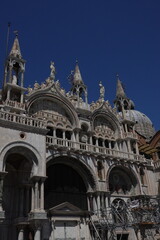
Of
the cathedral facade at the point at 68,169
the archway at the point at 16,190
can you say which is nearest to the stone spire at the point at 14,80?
the cathedral facade at the point at 68,169

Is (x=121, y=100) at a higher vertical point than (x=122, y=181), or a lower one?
higher

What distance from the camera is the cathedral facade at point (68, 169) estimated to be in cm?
1753

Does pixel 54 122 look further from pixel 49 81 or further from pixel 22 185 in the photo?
pixel 22 185

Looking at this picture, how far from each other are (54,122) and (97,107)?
6.63m

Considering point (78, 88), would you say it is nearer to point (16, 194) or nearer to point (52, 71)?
point (52, 71)

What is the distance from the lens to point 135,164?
2819cm

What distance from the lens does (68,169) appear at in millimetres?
23938

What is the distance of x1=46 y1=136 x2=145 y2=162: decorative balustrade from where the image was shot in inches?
898

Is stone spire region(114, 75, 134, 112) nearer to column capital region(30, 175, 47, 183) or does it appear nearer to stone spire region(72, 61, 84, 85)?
stone spire region(72, 61, 84, 85)

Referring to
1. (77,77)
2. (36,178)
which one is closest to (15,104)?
(36,178)

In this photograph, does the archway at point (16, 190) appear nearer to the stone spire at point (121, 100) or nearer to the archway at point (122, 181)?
the archway at point (122, 181)

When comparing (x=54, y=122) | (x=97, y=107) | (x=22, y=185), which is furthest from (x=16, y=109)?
(x=97, y=107)

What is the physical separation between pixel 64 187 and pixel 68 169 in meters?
1.79

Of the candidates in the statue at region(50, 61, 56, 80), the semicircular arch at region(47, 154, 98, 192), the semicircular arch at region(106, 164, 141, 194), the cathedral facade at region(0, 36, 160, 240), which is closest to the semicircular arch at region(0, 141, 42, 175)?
the cathedral facade at region(0, 36, 160, 240)
